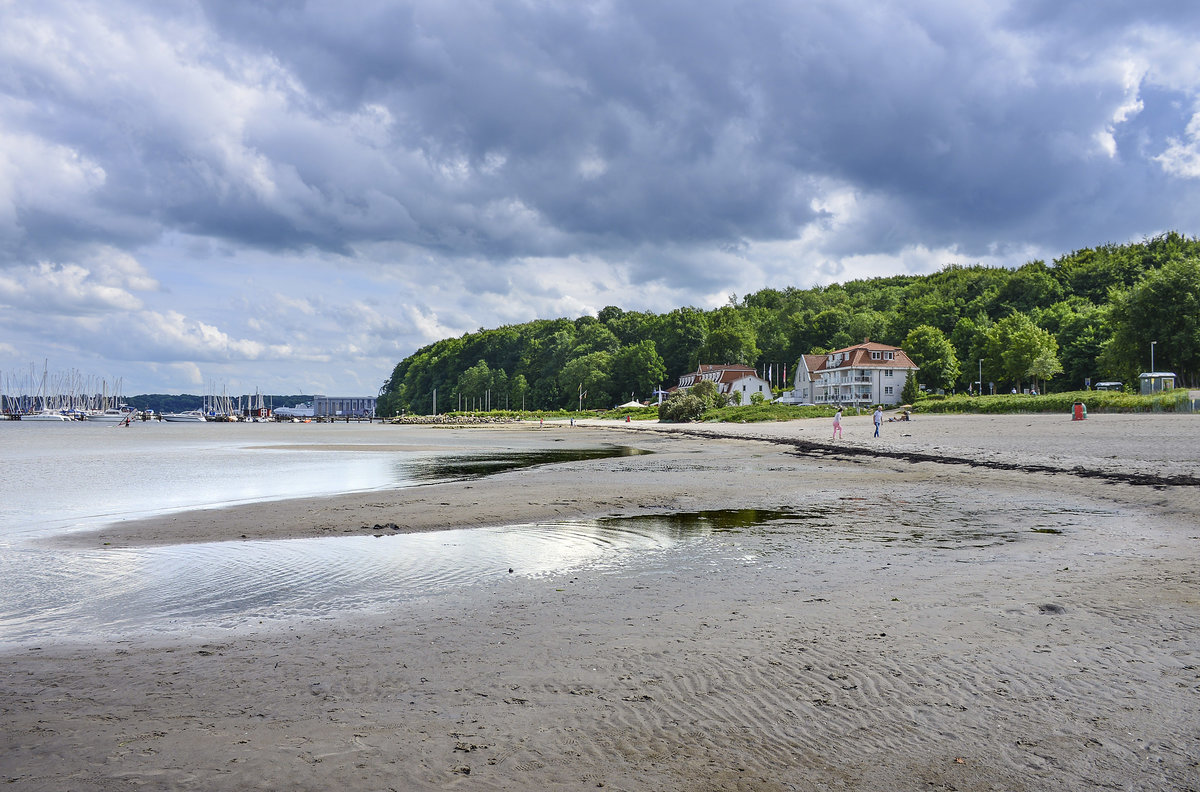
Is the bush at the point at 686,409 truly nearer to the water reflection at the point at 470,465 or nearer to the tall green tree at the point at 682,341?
the water reflection at the point at 470,465

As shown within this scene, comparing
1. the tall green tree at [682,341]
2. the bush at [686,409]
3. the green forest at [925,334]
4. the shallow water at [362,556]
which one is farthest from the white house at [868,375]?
the shallow water at [362,556]

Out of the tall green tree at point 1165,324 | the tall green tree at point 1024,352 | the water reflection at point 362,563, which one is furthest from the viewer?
the tall green tree at point 1024,352

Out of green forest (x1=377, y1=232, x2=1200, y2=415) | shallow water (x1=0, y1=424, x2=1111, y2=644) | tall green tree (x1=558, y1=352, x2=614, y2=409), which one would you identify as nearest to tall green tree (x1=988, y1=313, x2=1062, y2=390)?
green forest (x1=377, y1=232, x2=1200, y2=415)

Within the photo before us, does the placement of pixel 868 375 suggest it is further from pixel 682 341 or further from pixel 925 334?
pixel 682 341

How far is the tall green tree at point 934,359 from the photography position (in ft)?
317

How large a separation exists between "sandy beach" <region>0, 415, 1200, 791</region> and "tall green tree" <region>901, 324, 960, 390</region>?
95.4 metres

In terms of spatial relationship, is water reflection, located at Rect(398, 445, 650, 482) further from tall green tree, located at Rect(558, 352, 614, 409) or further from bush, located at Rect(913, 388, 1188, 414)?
tall green tree, located at Rect(558, 352, 614, 409)

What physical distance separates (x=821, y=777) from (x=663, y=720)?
0.98 metres

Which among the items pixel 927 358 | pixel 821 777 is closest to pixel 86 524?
pixel 821 777

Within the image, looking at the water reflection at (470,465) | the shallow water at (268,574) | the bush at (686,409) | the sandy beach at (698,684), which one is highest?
the bush at (686,409)

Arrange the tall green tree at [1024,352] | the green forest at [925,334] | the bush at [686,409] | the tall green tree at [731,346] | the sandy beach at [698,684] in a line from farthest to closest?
the tall green tree at [731,346] < the tall green tree at [1024,352] < the bush at [686,409] < the green forest at [925,334] < the sandy beach at [698,684]

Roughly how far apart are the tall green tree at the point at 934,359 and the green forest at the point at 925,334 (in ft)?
0.63

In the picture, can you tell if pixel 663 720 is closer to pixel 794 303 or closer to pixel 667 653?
pixel 667 653

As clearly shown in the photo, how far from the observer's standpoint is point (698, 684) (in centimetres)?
462
